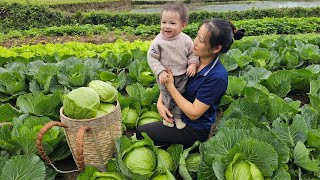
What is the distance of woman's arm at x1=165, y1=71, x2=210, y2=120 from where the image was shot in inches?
111

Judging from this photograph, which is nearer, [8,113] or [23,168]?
[23,168]

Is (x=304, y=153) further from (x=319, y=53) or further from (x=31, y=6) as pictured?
(x=31, y=6)

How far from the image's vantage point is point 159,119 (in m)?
3.72

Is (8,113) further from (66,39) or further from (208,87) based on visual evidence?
(66,39)

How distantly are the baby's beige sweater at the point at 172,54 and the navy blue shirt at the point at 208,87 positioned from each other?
159 millimetres

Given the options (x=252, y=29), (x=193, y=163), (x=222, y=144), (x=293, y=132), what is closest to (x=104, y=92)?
(x=193, y=163)

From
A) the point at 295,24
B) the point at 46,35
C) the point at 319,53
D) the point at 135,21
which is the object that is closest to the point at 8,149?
the point at 319,53

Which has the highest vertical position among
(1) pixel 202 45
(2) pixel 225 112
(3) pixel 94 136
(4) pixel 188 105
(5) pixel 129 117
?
(1) pixel 202 45

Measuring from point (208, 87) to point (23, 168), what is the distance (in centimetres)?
164

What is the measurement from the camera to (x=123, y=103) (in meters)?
3.87

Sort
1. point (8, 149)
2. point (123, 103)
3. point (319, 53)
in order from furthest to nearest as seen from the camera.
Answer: point (319, 53) < point (123, 103) < point (8, 149)

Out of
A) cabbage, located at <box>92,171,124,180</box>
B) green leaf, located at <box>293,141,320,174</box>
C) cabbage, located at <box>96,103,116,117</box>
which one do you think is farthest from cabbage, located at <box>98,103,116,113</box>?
green leaf, located at <box>293,141,320,174</box>

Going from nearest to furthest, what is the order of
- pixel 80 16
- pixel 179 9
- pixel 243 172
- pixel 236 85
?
pixel 243 172 → pixel 179 9 → pixel 236 85 → pixel 80 16

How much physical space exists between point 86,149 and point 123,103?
3.24 ft
